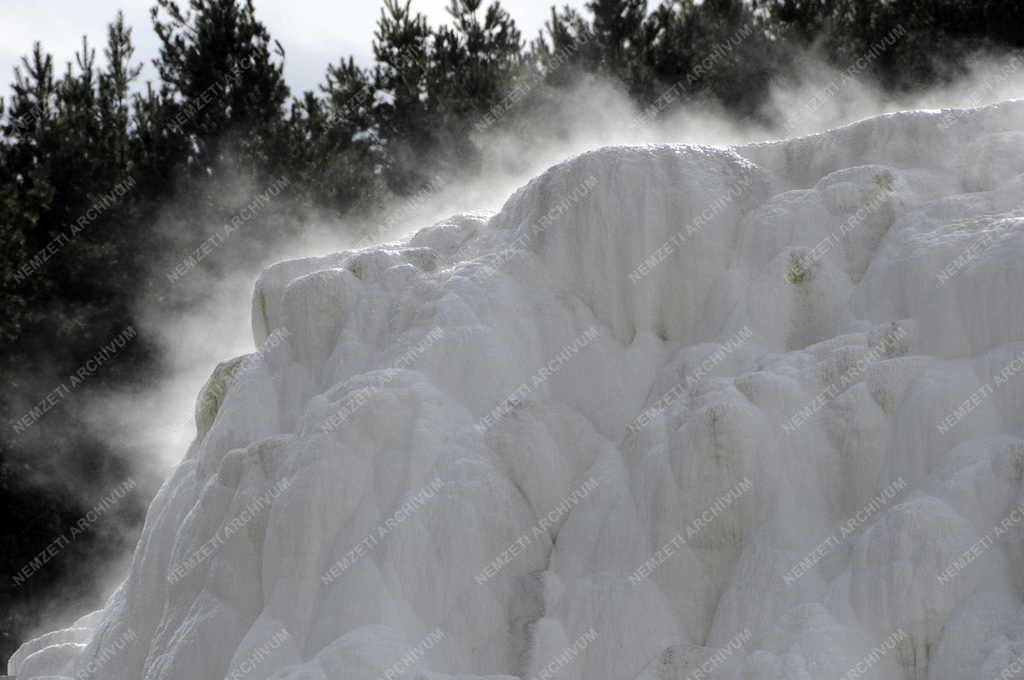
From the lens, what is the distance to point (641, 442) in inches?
333

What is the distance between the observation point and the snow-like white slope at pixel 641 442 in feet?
24.6

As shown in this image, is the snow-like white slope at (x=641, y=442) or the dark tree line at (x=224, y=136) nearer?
the snow-like white slope at (x=641, y=442)

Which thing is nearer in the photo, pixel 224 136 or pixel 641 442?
pixel 641 442

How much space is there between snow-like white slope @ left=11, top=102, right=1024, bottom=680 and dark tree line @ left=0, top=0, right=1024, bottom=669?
1065cm

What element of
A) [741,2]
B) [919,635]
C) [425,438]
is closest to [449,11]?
[741,2]

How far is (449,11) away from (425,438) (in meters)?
19.7

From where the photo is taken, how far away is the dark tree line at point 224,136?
20.0m

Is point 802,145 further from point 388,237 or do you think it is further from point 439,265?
point 388,237

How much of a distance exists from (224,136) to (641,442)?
16880mm

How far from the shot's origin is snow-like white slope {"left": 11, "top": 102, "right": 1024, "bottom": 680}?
7492 mm

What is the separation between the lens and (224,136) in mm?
23734

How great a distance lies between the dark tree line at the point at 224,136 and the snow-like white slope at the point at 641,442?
419 inches

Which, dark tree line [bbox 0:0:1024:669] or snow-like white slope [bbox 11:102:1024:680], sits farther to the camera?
dark tree line [bbox 0:0:1024:669]

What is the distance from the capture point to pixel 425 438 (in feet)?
28.4
